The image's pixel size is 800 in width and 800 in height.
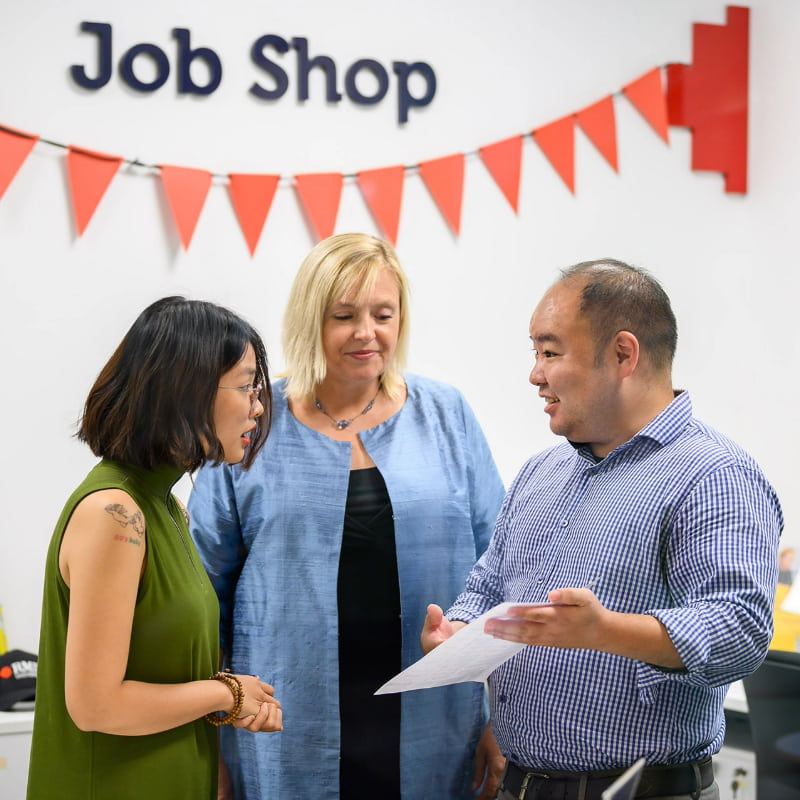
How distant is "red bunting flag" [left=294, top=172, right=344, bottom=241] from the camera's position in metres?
3.14

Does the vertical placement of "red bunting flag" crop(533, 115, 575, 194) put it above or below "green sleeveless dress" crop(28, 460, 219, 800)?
above

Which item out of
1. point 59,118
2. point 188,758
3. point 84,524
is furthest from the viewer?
point 59,118

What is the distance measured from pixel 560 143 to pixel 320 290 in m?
1.57

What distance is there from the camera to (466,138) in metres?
3.35

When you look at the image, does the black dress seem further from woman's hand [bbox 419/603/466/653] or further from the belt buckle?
the belt buckle

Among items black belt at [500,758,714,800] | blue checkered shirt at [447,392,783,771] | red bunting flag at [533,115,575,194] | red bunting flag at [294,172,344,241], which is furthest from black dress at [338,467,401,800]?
red bunting flag at [533,115,575,194]

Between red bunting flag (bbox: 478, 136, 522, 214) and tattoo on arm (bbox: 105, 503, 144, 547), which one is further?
red bunting flag (bbox: 478, 136, 522, 214)

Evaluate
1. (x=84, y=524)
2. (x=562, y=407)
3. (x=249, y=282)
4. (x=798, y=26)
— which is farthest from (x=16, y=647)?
→ (x=798, y=26)

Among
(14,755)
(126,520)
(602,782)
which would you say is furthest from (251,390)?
(14,755)

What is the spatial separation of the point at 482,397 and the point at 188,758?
2.02 m

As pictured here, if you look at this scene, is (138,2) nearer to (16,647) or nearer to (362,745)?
(16,647)

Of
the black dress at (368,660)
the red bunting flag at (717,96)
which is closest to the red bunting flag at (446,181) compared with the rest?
the red bunting flag at (717,96)

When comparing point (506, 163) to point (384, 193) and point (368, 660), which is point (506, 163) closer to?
point (384, 193)

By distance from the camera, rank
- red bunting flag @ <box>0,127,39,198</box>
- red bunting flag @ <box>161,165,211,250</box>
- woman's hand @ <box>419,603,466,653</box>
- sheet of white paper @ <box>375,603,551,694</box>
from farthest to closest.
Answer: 1. red bunting flag @ <box>161,165,211,250</box>
2. red bunting flag @ <box>0,127,39,198</box>
3. woman's hand @ <box>419,603,466,653</box>
4. sheet of white paper @ <box>375,603,551,694</box>
